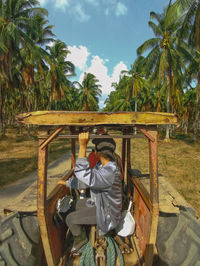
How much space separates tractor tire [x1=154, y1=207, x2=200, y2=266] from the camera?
1.90 metres

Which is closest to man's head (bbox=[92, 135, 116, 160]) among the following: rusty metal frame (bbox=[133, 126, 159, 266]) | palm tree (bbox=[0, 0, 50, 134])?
rusty metal frame (bbox=[133, 126, 159, 266])

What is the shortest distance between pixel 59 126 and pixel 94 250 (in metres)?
1.82

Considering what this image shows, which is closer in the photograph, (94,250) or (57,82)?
(94,250)

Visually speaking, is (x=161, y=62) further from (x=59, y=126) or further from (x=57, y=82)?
(x=59, y=126)

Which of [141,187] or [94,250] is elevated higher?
[141,187]

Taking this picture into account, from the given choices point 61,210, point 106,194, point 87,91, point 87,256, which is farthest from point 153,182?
point 87,91

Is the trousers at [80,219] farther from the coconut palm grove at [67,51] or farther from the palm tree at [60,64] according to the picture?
the palm tree at [60,64]

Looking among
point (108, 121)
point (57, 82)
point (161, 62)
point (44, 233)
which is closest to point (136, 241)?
point (44, 233)

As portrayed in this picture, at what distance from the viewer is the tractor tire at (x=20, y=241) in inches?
71.7

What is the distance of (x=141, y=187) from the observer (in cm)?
281

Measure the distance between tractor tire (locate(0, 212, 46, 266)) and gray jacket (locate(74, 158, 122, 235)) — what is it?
874 mm

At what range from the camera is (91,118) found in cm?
189

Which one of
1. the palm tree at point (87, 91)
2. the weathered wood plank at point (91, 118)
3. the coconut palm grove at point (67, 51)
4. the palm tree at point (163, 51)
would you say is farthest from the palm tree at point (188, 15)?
the palm tree at point (87, 91)

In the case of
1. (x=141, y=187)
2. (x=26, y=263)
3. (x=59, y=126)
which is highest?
(x=59, y=126)
